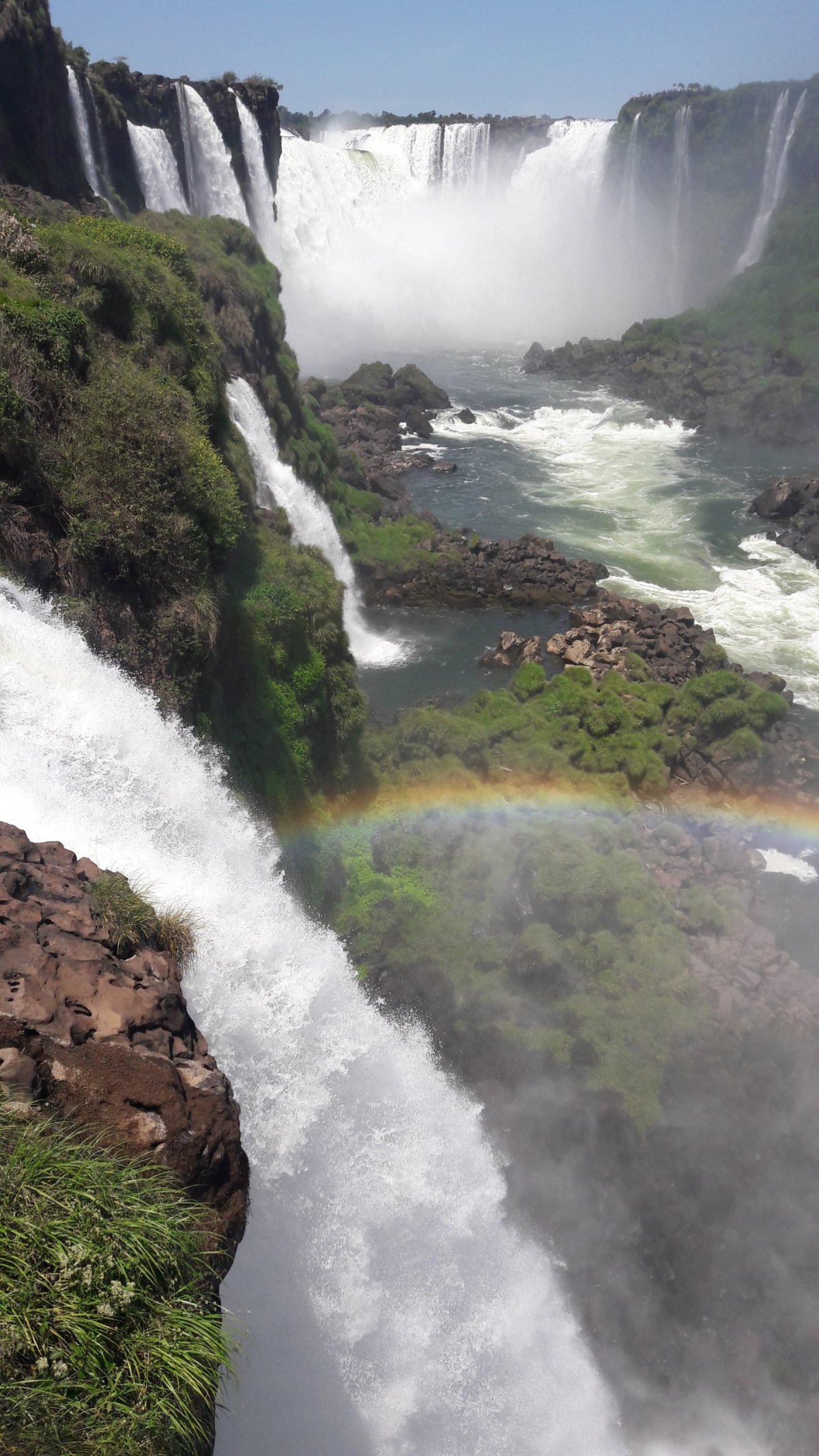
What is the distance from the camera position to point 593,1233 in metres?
11.5

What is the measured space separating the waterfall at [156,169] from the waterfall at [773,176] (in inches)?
1647

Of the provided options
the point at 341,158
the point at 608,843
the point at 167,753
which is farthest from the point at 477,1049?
the point at 341,158

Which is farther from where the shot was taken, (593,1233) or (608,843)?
(608,843)

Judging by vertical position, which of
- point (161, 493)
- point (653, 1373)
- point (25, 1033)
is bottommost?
point (653, 1373)

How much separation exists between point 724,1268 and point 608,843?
7.46 m

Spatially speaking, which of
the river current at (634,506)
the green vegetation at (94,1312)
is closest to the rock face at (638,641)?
the river current at (634,506)

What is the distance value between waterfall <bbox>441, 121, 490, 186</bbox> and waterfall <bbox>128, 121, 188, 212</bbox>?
39.3 metres

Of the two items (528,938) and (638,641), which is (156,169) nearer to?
(638,641)

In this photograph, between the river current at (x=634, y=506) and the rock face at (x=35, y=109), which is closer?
the river current at (x=634, y=506)

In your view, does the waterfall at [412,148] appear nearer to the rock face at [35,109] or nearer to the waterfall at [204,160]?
the waterfall at [204,160]

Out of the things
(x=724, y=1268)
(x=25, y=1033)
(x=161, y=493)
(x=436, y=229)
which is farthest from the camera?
(x=436, y=229)

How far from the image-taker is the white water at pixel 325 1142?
9297 mm

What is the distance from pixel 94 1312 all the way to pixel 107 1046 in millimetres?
1767

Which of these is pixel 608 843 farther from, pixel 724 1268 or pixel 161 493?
pixel 161 493
